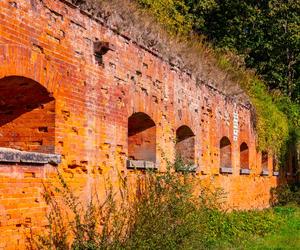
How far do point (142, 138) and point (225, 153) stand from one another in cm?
550

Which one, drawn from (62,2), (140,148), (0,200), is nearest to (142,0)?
(140,148)

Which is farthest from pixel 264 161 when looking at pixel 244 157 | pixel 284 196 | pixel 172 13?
pixel 172 13

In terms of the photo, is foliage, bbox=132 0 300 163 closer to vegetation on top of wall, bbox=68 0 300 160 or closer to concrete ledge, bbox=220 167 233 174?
vegetation on top of wall, bbox=68 0 300 160

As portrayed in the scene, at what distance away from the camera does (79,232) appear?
6727 millimetres

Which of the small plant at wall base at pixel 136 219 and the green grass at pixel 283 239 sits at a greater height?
the small plant at wall base at pixel 136 219

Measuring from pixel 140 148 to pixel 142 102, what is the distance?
0.98 m

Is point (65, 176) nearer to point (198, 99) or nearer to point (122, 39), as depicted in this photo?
point (122, 39)

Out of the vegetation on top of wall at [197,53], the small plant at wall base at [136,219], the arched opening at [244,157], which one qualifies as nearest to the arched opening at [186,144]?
the vegetation on top of wall at [197,53]

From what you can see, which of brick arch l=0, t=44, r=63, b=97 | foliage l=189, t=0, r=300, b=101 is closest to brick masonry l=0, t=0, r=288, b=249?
brick arch l=0, t=44, r=63, b=97

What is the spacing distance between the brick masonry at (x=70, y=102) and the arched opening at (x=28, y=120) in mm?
12

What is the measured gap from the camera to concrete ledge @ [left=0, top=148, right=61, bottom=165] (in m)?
5.75

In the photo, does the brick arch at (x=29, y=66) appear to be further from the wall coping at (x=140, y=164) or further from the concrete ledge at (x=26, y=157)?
the wall coping at (x=140, y=164)

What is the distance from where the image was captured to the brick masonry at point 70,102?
6055 millimetres

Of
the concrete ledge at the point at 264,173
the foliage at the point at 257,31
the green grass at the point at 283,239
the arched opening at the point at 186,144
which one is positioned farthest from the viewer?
the foliage at the point at 257,31
